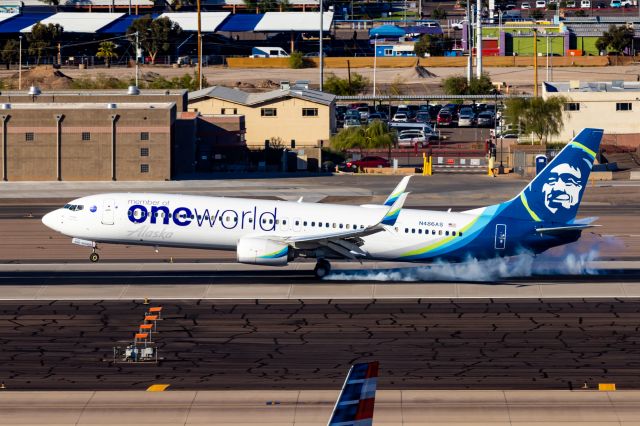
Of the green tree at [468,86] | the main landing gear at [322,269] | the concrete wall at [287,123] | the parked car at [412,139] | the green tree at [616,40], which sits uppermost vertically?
the green tree at [616,40]

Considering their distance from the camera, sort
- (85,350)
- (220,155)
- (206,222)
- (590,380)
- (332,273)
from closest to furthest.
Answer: (590,380), (85,350), (206,222), (332,273), (220,155)

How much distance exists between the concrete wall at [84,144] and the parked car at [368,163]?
55.4ft

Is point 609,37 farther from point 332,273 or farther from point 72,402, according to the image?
point 72,402

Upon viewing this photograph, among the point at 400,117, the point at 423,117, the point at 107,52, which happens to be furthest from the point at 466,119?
the point at 107,52

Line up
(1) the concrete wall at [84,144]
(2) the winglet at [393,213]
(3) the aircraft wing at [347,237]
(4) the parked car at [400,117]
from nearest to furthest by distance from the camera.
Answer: (2) the winglet at [393,213] < (3) the aircraft wing at [347,237] < (1) the concrete wall at [84,144] < (4) the parked car at [400,117]

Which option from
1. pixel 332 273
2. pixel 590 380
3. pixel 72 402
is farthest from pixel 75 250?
pixel 590 380

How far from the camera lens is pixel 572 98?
110625 millimetres

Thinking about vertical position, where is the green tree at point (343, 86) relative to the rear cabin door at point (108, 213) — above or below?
above

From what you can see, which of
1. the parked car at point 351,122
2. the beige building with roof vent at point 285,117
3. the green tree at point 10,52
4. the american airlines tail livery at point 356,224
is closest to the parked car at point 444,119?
the parked car at point 351,122

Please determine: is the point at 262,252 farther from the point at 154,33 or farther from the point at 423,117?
the point at 154,33

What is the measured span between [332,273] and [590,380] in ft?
61.5

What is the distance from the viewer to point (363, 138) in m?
106

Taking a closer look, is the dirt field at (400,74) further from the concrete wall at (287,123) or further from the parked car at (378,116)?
the concrete wall at (287,123)

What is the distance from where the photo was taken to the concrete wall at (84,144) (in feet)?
288
